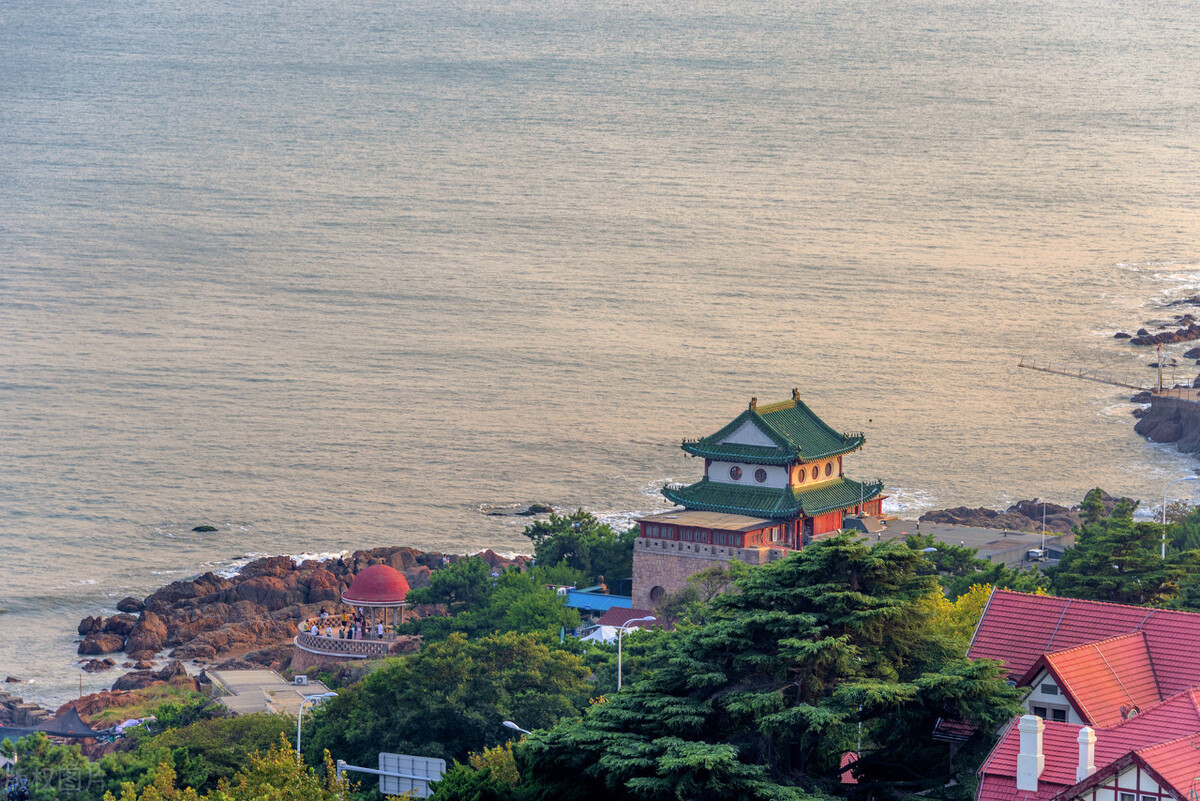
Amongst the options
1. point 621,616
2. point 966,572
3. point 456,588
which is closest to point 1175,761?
point 966,572

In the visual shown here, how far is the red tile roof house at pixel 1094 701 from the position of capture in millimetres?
31656

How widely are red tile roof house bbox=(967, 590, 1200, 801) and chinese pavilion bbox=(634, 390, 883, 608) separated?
101ft

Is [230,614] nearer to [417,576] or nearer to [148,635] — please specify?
[148,635]

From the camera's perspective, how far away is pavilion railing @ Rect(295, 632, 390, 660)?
71.4 meters

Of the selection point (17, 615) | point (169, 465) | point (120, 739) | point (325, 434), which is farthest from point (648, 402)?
point (120, 739)

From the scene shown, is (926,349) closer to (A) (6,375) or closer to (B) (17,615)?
(A) (6,375)

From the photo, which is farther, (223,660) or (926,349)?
(926,349)

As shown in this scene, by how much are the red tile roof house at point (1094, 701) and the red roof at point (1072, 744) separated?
2 centimetres

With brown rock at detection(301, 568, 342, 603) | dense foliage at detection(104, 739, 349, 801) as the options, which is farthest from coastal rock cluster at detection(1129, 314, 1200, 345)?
dense foliage at detection(104, 739, 349, 801)

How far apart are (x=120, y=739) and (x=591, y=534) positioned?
23.2 metres

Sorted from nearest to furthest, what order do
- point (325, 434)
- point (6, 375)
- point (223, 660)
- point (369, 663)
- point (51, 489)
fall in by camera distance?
1. point (369, 663)
2. point (223, 660)
3. point (51, 489)
4. point (325, 434)
5. point (6, 375)

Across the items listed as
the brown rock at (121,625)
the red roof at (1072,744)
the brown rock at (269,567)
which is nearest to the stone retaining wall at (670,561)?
the brown rock at (269,567)

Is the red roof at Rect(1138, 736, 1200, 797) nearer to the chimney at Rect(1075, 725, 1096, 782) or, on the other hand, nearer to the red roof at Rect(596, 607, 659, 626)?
the chimney at Rect(1075, 725, 1096, 782)

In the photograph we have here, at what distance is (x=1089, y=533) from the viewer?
6575cm
